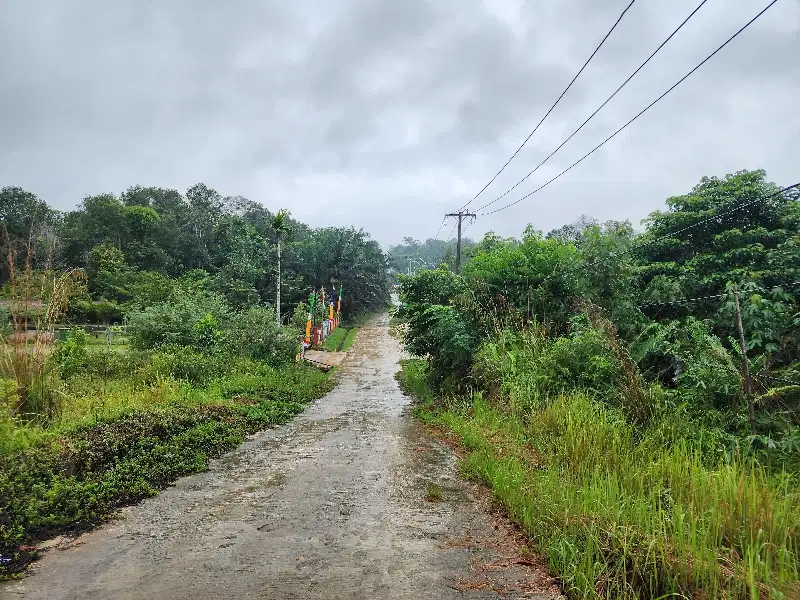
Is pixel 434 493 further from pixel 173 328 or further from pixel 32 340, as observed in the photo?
pixel 173 328

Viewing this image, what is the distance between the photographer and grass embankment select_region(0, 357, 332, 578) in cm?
455

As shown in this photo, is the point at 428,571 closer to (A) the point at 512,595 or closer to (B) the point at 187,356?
(A) the point at 512,595

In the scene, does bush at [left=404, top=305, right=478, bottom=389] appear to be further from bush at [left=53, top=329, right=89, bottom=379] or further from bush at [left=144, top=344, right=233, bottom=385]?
bush at [left=53, top=329, right=89, bottom=379]

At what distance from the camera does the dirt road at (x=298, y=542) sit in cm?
362

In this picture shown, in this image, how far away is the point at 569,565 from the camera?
3.78 meters

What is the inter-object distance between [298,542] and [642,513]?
2.64 metres

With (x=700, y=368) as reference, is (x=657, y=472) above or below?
below

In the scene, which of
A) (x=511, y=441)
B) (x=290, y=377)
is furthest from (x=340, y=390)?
(x=511, y=441)

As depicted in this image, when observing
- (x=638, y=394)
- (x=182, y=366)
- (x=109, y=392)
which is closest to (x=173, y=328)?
(x=182, y=366)

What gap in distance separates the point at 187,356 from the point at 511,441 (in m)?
8.91

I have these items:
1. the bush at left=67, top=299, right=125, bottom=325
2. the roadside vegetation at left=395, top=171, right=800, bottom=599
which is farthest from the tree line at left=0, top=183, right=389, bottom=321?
the roadside vegetation at left=395, top=171, right=800, bottom=599

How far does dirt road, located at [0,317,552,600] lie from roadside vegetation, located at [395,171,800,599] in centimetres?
58

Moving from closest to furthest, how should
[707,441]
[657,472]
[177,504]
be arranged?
[657,472] < [177,504] < [707,441]

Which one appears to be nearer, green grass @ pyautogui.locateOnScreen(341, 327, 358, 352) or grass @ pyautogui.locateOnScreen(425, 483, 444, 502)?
grass @ pyautogui.locateOnScreen(425, 483, 444, 502)
